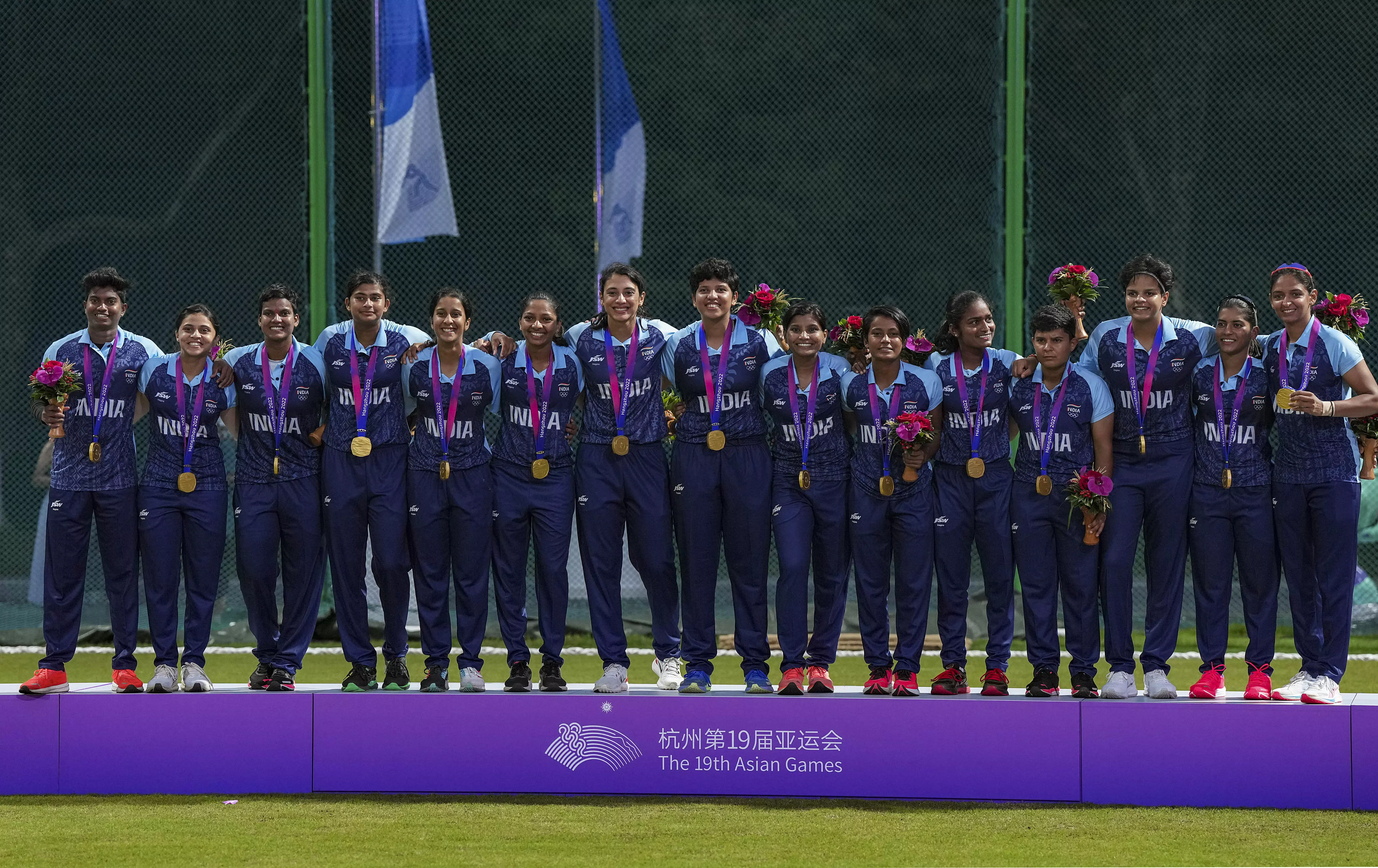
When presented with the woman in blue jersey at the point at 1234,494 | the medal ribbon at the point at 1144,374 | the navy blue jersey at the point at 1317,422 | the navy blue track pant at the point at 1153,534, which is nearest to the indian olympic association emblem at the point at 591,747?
the navy blue track pant at the point at 1153,534

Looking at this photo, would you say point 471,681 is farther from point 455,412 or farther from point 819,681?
point 819,681

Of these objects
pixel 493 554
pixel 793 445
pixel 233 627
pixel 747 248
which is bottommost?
pixel 233 627

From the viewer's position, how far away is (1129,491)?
607 cm

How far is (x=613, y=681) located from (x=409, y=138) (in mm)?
4991

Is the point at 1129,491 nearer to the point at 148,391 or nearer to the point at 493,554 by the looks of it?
the point at 493,554

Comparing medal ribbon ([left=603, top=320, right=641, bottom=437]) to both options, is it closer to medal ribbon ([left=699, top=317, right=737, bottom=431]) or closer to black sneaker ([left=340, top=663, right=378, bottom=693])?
medal ribbon ([left=699, top=317, right=737, bottom=431])

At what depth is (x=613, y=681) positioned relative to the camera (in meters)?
6.20

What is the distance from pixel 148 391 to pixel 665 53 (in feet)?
22.7

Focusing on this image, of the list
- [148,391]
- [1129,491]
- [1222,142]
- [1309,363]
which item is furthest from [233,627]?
[1222,142]

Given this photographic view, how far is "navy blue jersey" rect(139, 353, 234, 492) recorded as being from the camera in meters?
6.32

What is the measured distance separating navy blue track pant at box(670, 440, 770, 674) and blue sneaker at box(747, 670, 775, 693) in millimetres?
29

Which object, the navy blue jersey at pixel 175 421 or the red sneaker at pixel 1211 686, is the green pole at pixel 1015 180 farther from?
the navy blue jersey at pixel 175 421

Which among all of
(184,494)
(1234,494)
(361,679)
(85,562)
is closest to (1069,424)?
(1234,494)

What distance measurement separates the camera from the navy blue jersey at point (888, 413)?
620cm
